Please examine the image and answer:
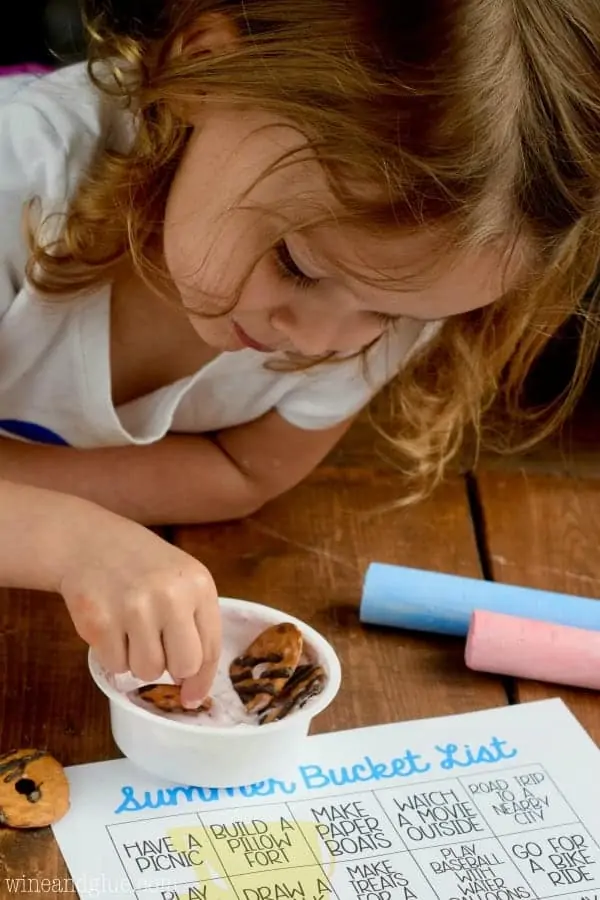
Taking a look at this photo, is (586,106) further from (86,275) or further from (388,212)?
(86,275)

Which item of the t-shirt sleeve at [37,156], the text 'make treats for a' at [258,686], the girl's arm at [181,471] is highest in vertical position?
the t-shirt sleeve at [37,156]

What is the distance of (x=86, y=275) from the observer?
0.84m

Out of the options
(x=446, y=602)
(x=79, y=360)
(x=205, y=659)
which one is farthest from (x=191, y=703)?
(x=79, y=360)

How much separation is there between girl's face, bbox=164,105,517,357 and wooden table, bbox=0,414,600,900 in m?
0.16

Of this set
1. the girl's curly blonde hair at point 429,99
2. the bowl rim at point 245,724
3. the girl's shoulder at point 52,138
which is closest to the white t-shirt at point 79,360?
the girl's shoulder at point 52,138

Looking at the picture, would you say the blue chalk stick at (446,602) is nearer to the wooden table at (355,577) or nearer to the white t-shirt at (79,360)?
the wooden table at (355,577)

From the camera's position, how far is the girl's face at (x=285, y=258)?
0.66 meters

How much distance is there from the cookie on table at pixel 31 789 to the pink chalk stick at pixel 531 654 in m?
0.25

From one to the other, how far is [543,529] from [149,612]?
380 mm

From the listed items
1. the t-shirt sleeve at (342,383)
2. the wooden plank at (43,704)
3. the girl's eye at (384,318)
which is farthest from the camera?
the t-shirt sleeve at (342,383)

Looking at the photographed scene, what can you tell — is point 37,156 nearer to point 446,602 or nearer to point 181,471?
point 181,471

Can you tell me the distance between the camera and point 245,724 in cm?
67

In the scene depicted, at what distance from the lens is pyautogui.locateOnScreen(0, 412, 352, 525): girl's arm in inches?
34.9

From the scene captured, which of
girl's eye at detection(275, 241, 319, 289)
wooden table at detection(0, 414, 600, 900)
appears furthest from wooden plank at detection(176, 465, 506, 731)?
girl's eye at detection(275, 241, 319, 289)
